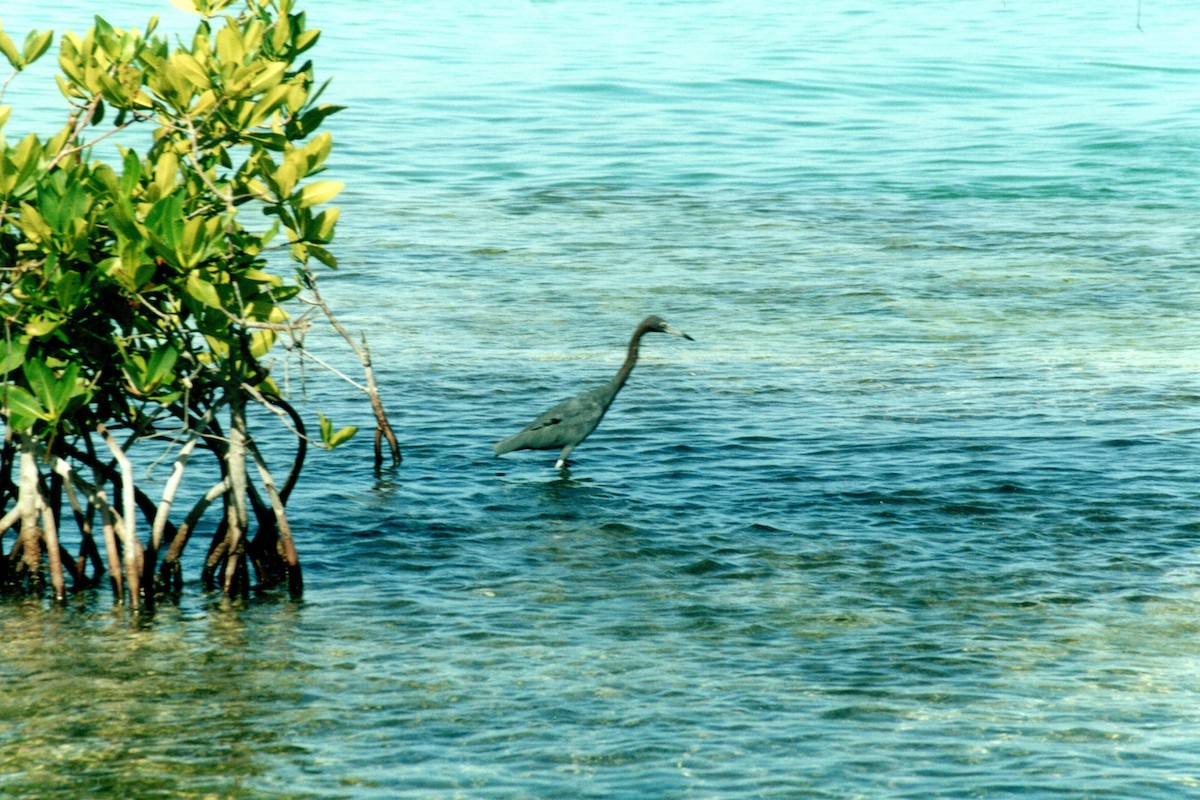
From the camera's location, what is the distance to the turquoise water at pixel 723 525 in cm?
721

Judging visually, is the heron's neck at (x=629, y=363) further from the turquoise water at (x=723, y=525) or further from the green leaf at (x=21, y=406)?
the green leaf at (x=21, y=406)

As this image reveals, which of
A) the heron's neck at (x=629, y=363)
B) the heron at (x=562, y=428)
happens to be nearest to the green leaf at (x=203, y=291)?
the heron at (x=562, y=428)

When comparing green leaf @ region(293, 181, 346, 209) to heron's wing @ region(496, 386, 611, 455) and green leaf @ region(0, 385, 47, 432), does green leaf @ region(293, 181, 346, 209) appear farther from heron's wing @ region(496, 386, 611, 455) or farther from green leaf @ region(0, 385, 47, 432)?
heron's wing @ region(496, 386, 611, 455)

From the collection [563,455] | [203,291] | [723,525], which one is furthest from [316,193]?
[563,455]

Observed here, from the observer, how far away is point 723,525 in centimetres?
1022

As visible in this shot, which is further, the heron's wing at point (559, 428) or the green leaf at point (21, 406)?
the heron's wing at point (559, 428)

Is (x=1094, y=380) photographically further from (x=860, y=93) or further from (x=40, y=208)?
(x=860, y=93)

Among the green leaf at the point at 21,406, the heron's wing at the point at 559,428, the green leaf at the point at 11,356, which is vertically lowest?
the heron's wing at the point at 559,428

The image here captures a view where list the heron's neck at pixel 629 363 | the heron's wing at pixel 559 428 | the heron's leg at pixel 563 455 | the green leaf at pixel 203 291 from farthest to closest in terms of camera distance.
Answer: the heron's neck at pixel 629 363, the heron's leg at pixel 563 455, the heron's wing at pixel 559 428, the green leaf at pixel 203 291

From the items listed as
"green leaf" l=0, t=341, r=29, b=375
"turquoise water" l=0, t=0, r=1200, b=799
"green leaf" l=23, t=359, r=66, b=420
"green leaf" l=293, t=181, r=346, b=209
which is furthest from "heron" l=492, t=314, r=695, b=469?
"green leaf" l=0, t=341, r=29, b=375

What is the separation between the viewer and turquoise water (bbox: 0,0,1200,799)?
7215mm

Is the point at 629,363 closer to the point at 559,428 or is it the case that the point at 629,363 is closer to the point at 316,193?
the point at 559,428

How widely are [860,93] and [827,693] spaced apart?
24818 mm

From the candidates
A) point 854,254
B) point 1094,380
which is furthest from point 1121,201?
point 1094,380
